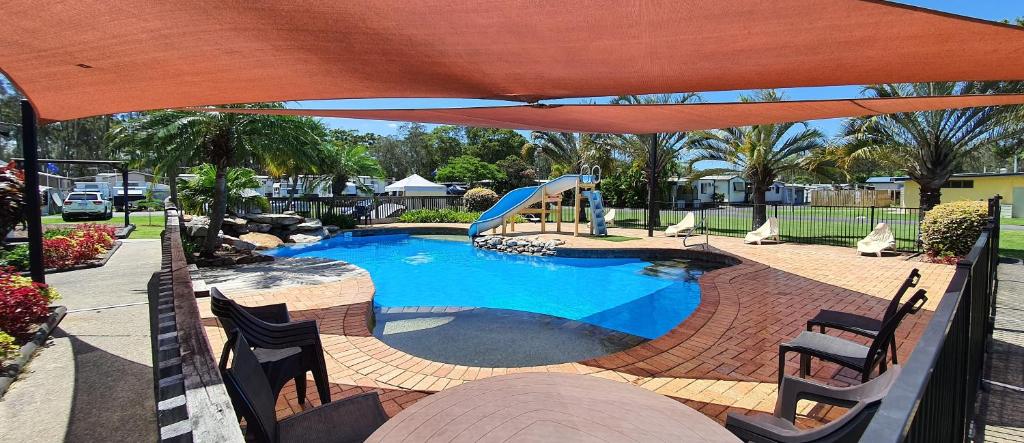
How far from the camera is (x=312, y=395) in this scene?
10.9ft

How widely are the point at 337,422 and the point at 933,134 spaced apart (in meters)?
16.2

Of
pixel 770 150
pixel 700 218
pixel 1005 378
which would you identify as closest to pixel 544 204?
pixel 770 150

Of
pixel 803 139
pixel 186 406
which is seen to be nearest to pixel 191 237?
pixel 186 406

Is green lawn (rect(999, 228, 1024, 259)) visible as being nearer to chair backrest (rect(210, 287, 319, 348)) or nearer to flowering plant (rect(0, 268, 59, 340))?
chair backrest (rect(210, 287, 319, 348))

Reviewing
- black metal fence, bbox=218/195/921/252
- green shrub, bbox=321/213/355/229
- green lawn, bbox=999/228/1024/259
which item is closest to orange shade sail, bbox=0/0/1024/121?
green lawn, bbox=999/228/1024/259

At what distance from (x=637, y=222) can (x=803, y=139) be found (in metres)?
6.84

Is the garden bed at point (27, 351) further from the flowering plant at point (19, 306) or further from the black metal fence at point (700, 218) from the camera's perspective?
the black metal fence at point (700, 218)

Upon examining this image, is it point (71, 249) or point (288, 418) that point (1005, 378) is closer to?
point (288, 418)

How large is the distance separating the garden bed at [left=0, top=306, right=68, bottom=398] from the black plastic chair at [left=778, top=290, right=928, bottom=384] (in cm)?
524

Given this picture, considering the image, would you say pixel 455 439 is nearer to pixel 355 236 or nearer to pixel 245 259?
pixel 245 259

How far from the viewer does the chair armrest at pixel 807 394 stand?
2.08m

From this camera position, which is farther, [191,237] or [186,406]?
[191,237]

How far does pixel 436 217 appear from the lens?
2023 cm

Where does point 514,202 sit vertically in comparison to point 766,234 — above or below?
above
